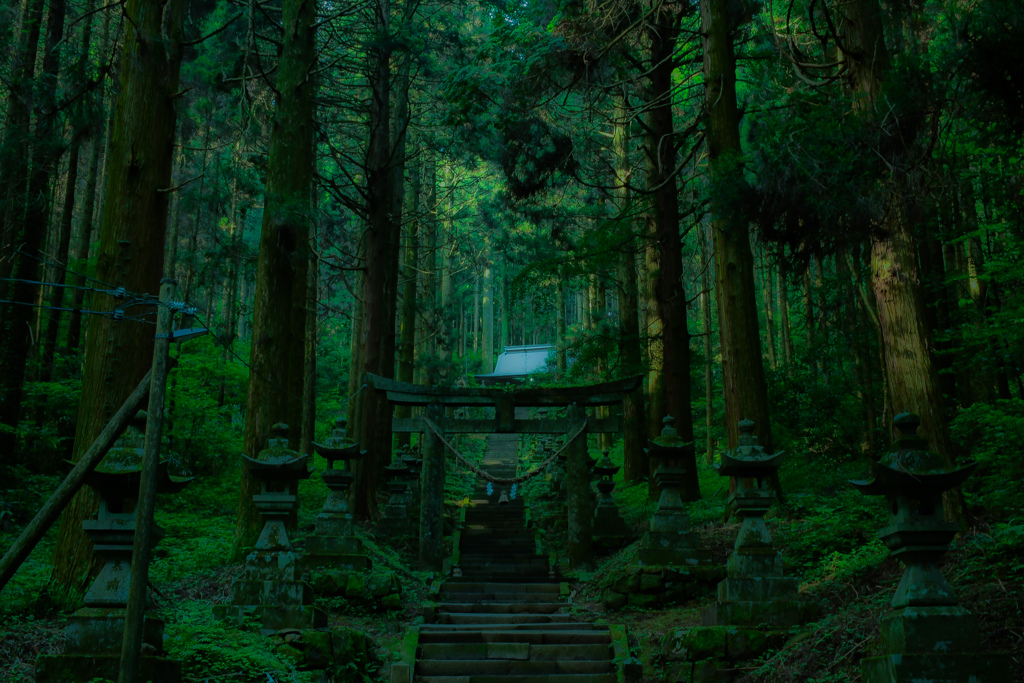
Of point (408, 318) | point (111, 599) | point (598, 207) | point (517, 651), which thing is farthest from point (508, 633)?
point (408, 318)

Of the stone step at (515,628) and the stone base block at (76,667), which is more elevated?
the stone base block at (76,667)

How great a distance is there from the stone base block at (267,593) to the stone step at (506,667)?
1628 mm

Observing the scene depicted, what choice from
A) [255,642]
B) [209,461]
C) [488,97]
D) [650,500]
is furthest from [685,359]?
[209,461]

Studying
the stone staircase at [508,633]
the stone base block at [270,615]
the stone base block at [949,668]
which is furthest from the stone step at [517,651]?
the stone base block at [949,668]

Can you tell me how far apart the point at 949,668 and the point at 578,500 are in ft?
28.1

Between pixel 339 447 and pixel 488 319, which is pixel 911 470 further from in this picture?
pixel 488 319

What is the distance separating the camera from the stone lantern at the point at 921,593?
15.3 ft

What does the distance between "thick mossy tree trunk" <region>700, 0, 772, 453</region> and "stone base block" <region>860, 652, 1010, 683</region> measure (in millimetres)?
5034

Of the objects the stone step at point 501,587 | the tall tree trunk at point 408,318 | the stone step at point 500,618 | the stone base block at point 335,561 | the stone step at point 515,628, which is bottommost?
the stone step at point 500,618

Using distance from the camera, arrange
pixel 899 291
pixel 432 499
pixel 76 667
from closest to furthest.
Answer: pixel 76 667, pixel 899 291, pixel 432 499

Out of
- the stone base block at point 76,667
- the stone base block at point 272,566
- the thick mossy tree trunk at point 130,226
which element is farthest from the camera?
the thick mossy tree trunk at point 130,226

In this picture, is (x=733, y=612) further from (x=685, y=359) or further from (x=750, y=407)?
(x=685, y=359)

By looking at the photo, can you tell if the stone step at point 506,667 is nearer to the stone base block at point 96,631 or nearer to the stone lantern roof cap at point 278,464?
the stone lantern roof cap at point 278,464

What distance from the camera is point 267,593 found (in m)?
7.70
